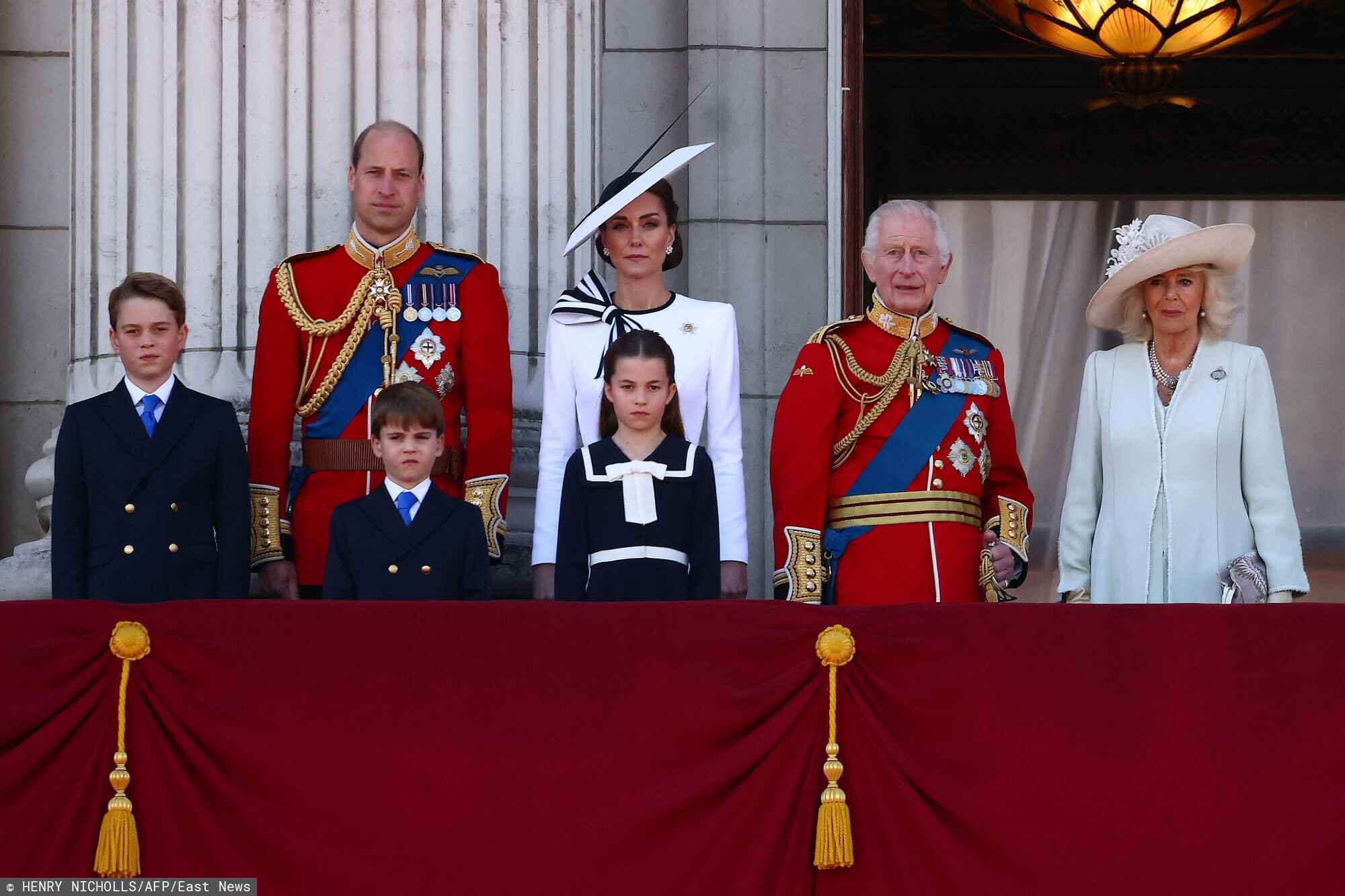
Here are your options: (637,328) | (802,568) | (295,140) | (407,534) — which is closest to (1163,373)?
(802,568)

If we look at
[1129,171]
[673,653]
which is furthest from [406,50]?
[1129,171]

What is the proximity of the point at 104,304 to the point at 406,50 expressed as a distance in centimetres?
106

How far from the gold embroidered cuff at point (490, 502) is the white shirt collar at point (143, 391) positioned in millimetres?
707

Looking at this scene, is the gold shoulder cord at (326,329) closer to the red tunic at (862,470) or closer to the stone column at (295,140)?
the stone column at (295,140)

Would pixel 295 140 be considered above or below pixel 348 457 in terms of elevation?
above

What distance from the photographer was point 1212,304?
200 inches

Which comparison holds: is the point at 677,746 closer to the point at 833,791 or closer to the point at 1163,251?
the point at 833,791

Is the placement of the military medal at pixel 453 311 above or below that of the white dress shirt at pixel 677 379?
above

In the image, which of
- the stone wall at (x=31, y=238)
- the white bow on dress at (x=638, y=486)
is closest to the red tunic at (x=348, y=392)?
the white bow on dress at (x=638, y=486)

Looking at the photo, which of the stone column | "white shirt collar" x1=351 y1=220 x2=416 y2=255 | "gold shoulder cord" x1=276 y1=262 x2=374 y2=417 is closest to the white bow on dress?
"gold shoulder cord" x1=276 y1=262 x2=374 y2=417

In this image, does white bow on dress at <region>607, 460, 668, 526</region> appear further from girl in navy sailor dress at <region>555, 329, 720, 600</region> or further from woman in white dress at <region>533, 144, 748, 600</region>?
woman in white dress at <region>533, 144, 748, 600</region>

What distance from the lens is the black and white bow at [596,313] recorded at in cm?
526

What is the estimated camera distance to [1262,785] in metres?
4.07

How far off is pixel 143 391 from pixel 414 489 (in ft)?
2.12
